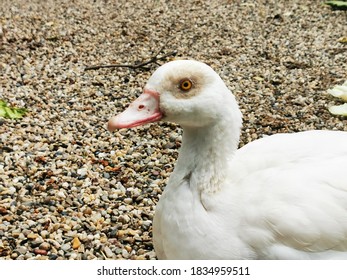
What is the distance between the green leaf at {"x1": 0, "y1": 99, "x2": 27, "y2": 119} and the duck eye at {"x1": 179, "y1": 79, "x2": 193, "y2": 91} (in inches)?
99.5

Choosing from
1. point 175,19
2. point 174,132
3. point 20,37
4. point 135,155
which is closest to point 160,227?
point 135,155

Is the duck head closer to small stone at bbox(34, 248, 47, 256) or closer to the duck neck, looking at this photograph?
the duck neck

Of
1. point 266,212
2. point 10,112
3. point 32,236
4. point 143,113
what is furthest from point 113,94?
point 266,212

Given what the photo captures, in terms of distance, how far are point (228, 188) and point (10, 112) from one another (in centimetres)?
265

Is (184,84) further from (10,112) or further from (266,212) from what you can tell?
(10,112)

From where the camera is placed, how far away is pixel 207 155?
2.31 metres

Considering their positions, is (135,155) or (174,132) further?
(174,132)

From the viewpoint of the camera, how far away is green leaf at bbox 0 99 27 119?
14.1 ft

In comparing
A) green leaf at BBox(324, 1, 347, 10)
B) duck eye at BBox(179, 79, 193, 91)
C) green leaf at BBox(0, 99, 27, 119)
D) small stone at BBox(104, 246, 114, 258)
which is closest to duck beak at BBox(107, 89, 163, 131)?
duck eye at BBox(179, 79, 193, 91)

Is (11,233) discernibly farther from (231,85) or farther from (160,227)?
(231,85)

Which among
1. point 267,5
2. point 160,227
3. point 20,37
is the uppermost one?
point 267,5

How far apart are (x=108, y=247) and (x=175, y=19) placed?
15.1ft

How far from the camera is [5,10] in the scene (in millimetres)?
7098

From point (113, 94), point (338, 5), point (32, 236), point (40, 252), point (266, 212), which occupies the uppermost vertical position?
point (338, 5)
